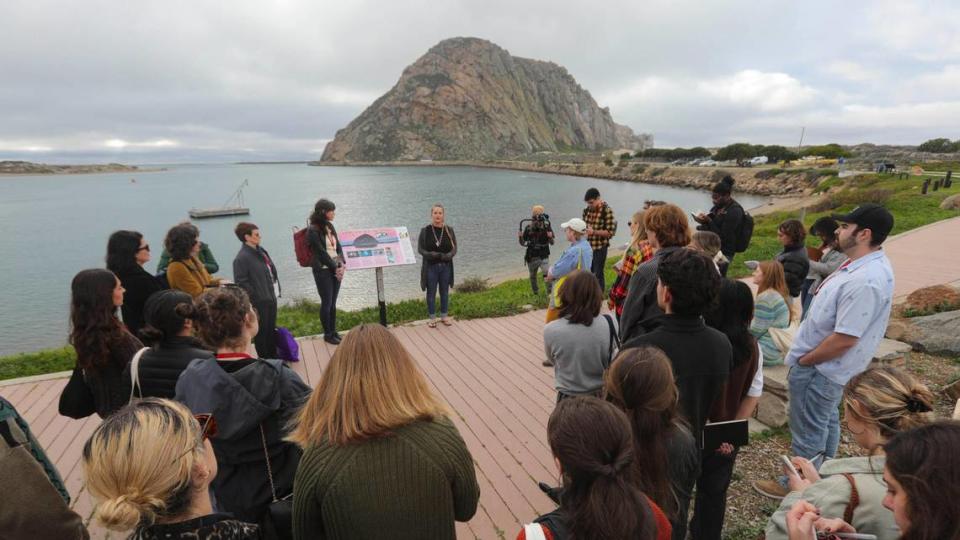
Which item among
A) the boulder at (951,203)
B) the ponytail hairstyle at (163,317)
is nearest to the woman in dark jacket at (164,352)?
the ponytail hairstyle at (163,317)

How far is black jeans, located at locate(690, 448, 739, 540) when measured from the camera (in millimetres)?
2639

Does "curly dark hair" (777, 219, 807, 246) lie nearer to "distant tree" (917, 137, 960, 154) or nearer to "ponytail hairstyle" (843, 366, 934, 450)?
"ponytail hairstyle" (843, 366, 934, 450)

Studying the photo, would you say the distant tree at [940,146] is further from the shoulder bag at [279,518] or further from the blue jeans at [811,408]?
the shoulder bag at [279,518]

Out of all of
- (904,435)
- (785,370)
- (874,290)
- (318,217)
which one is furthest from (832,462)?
(318,217)

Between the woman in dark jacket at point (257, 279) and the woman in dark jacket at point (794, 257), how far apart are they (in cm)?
591

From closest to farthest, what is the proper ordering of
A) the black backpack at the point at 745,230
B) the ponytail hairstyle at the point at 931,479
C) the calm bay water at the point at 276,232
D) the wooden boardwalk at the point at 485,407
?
the ponytail hairstyle at the point at 931,479 < the wooden boardwalk at the point at 485,407 < the black backpack at the point at 745,230 < the calm bay water at the point at 276,232

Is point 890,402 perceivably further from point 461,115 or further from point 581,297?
point 461,115

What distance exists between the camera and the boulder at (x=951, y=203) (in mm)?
18625

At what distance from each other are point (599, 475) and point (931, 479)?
844 mm

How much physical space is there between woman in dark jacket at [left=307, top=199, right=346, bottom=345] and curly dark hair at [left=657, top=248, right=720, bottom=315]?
4791 millimetres

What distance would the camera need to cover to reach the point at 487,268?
728 inches

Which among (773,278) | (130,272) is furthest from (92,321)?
(773,278)

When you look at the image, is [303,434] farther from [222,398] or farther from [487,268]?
[487,268]

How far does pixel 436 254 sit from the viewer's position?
277 inches
